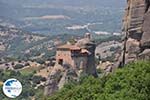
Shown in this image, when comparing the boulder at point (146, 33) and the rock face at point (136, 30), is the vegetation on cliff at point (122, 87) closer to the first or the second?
the boulder at point (146, 33)

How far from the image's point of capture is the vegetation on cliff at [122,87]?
36.3 meters

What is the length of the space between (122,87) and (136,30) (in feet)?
23.8

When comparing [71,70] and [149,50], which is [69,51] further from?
[149,50]

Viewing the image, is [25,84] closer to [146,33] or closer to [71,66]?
[71,66]

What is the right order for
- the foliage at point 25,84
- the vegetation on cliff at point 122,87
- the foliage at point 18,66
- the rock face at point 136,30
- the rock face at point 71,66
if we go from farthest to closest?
the foliage at point 18,66
the foliage at point 25,84
the rock face at point 71,66
the rock face at point 136,30
the vegetation on cliff at point 122,87

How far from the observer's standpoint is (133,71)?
39969 millimetres

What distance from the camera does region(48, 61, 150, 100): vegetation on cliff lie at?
36281mm

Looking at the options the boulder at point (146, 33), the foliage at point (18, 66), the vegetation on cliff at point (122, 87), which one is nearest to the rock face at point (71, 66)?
the vegetation on cliff at point (122, 87)

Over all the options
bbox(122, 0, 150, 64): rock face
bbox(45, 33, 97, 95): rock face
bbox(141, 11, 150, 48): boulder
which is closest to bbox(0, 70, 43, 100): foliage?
bbox(45, 33, 97, 95): rock face

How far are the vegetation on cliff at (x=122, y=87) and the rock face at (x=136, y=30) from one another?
173 cm

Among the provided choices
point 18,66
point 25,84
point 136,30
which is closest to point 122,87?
point 136,30

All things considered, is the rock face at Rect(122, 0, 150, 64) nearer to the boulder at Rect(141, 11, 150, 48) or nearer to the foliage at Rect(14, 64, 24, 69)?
the boulder at Rect(141, 11, 150, 48)

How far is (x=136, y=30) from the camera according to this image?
45031 mm

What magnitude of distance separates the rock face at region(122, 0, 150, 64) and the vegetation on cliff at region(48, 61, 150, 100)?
1.73 metres
